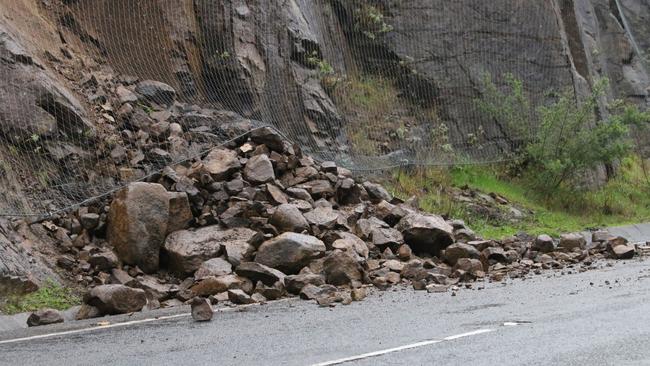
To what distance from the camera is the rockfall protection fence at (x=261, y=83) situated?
12836 mm

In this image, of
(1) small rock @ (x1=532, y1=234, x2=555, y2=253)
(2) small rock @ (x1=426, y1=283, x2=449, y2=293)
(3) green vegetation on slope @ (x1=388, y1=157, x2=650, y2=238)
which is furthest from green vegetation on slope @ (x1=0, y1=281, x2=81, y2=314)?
(3) green vegetation on slope @ (x1=388, y1=157, x2=650, y2=238)

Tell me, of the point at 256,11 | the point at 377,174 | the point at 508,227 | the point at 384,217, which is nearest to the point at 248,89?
the point at 256,11

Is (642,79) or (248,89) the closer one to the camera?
(248,89)

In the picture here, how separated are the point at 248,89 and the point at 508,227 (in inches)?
253

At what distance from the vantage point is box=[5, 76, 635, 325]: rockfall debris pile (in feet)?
34.3

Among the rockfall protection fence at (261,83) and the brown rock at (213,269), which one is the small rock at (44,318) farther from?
the rockfall protection fence at (261,83)

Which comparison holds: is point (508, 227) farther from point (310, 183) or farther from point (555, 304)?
point (555, 304)

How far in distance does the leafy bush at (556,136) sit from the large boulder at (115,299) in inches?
539

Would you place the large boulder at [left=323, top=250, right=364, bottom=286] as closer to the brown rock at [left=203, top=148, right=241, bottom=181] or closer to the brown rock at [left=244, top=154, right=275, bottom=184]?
the brown rock at [left=244, top=154, right=275, bottom=184]

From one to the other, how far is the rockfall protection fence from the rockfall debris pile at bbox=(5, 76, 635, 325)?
297 mm

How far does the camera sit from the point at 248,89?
17.0 metres

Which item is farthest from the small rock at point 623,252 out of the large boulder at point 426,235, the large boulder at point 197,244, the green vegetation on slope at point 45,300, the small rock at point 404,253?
the green vegetation on slope at point 45,300

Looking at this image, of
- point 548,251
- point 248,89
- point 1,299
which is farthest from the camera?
point 248,89

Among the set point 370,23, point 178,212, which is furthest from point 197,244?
point 370,23
